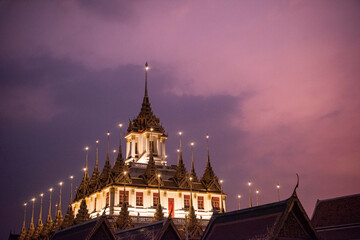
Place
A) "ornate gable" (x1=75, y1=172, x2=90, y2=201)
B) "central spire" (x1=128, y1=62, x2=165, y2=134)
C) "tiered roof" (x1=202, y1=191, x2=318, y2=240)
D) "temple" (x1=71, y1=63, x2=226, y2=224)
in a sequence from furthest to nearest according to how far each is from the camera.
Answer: "central spire" (x1=128, y1=62, x2=165, y2=134), "ornate gable" (x1=75, y1=172, x2=90, y2=201), "temple" (x1=71, y1=63, x2=226, y2=224), "tiered roof" (x1=202, y1=191, x2=318, y2=240)

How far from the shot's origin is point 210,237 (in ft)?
92.6

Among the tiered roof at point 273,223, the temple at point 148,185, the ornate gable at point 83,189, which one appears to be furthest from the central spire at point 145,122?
the tiered roof at point 273,223

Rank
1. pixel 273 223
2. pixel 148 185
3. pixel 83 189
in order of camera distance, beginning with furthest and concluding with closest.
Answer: pixel 83 189
pixel 148 185
pixel 273 223

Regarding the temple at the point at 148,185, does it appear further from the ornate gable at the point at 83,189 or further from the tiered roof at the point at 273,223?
the tiered roof at the point at 273,223

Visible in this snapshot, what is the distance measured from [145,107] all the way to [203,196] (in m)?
22.6

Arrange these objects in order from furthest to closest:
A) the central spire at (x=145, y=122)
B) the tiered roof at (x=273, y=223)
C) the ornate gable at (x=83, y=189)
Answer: the central spire at (x=145, y=122), the ornate gable at (x=83, y=189), the tiered roof at (x=273, y=223)

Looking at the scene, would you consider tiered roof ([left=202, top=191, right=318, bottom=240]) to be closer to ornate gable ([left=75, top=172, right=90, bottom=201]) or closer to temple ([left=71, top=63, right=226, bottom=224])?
temple ([left=71, top=63, right=226, bottom=224])

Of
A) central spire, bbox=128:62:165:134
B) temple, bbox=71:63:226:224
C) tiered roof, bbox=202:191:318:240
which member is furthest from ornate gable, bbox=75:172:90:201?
tiered roof, bbox=202:191:318:240

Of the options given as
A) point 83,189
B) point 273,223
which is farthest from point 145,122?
point 273,223

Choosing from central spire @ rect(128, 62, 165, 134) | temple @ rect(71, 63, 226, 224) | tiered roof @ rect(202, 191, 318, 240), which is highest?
central spire @ rect(128, 62, 165, 134)

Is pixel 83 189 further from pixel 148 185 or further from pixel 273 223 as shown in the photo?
pixel 273 223

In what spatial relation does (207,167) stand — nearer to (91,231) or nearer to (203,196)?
(203,196)

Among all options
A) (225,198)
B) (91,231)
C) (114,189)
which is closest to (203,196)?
(225,198)

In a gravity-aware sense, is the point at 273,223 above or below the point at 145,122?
Answer: below
